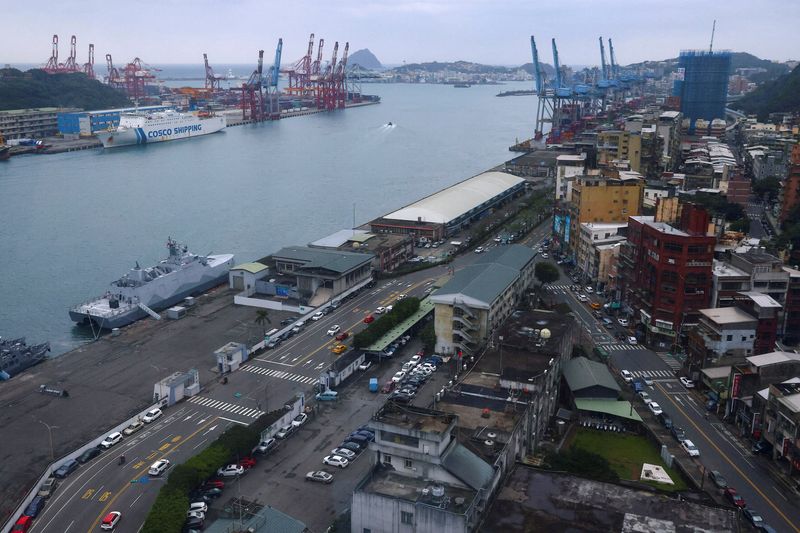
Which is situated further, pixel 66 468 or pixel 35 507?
pixel 66 468

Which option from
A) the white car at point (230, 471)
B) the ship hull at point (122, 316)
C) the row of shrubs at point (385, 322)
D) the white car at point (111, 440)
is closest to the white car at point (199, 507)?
the white car at point (230, 471)

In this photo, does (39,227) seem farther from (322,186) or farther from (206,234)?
(322,186)

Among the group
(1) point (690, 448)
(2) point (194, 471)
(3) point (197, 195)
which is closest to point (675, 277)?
(1) point (690, 448)

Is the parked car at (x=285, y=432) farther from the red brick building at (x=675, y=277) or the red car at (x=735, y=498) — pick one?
the red brick building at (x=675, y=277)

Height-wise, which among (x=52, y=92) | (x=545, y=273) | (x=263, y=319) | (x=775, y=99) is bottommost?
(x=263, y=319)

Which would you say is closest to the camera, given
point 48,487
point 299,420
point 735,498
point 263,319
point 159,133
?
point 735,498

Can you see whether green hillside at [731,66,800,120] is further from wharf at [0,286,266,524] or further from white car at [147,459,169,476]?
white car at [147,459,169,476]

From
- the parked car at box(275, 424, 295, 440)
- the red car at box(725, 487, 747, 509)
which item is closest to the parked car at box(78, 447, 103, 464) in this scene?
the parked car at box(275, 424, 295, 440)

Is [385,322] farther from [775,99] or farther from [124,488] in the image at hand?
[775,99]
